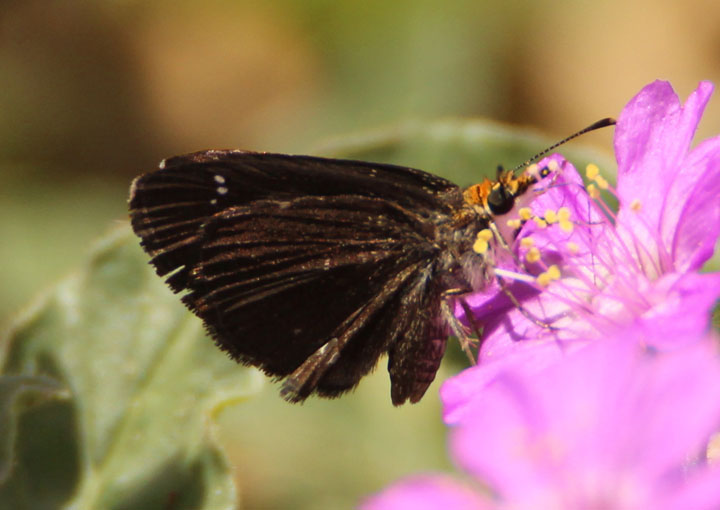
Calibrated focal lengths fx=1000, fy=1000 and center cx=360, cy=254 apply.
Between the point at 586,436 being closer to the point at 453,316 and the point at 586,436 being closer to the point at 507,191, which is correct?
the point at 453,316

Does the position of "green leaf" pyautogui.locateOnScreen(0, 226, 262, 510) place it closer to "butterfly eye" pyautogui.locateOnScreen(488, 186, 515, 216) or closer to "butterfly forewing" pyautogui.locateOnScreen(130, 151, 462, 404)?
"butterfly forewing" pyautogui.locateOnScreen(130, 151, 462, 404)

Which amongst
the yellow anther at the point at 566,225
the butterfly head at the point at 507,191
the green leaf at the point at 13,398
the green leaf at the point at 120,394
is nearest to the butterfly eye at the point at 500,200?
the butterfly head at the point at 507,191

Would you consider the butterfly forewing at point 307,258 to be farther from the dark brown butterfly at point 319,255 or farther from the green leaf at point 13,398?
the green leaf at point 13,398

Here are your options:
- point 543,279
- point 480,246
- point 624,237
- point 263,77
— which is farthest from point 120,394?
point 263,77

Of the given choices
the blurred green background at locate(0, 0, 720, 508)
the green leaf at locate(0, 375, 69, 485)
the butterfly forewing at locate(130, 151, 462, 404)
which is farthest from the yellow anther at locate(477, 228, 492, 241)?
the blurred green background at locate(0, 0, 720, 508)

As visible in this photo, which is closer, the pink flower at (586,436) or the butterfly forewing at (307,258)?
the pink flower at (586,436)

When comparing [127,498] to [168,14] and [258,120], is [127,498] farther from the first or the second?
[168,14]
